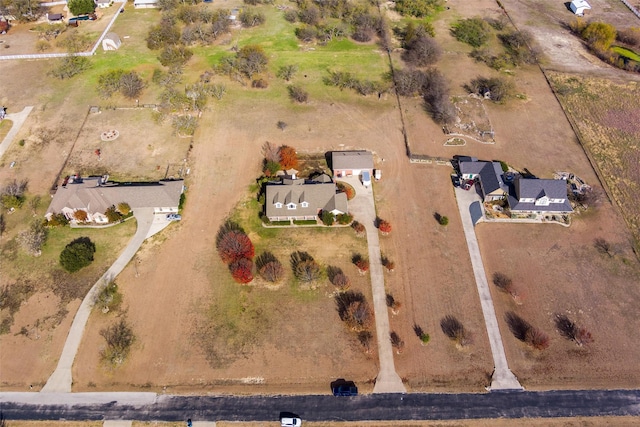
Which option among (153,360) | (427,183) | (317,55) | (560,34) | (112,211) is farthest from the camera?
(560,34)

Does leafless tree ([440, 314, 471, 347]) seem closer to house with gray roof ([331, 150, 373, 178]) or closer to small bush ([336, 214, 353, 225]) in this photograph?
small bush ([336, 214, 353, 225])

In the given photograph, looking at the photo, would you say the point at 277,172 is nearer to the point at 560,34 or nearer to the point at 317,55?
the point at 317,55

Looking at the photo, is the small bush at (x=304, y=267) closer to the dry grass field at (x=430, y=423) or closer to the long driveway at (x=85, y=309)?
the dry grass field at (x=430, y=423)

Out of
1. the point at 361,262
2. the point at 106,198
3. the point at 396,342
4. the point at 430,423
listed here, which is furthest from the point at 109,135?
the point at 430,423

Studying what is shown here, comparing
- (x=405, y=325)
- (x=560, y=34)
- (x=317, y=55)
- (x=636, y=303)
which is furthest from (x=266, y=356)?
(x=560, y=34)

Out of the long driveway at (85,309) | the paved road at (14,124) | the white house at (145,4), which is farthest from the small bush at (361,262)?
the white house at (145,4)

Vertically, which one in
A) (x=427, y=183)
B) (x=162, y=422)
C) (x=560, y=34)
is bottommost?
(x=162, y=422)

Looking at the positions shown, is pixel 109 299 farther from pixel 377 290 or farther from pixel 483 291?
pixel 483 291

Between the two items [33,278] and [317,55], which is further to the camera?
[317,55]
